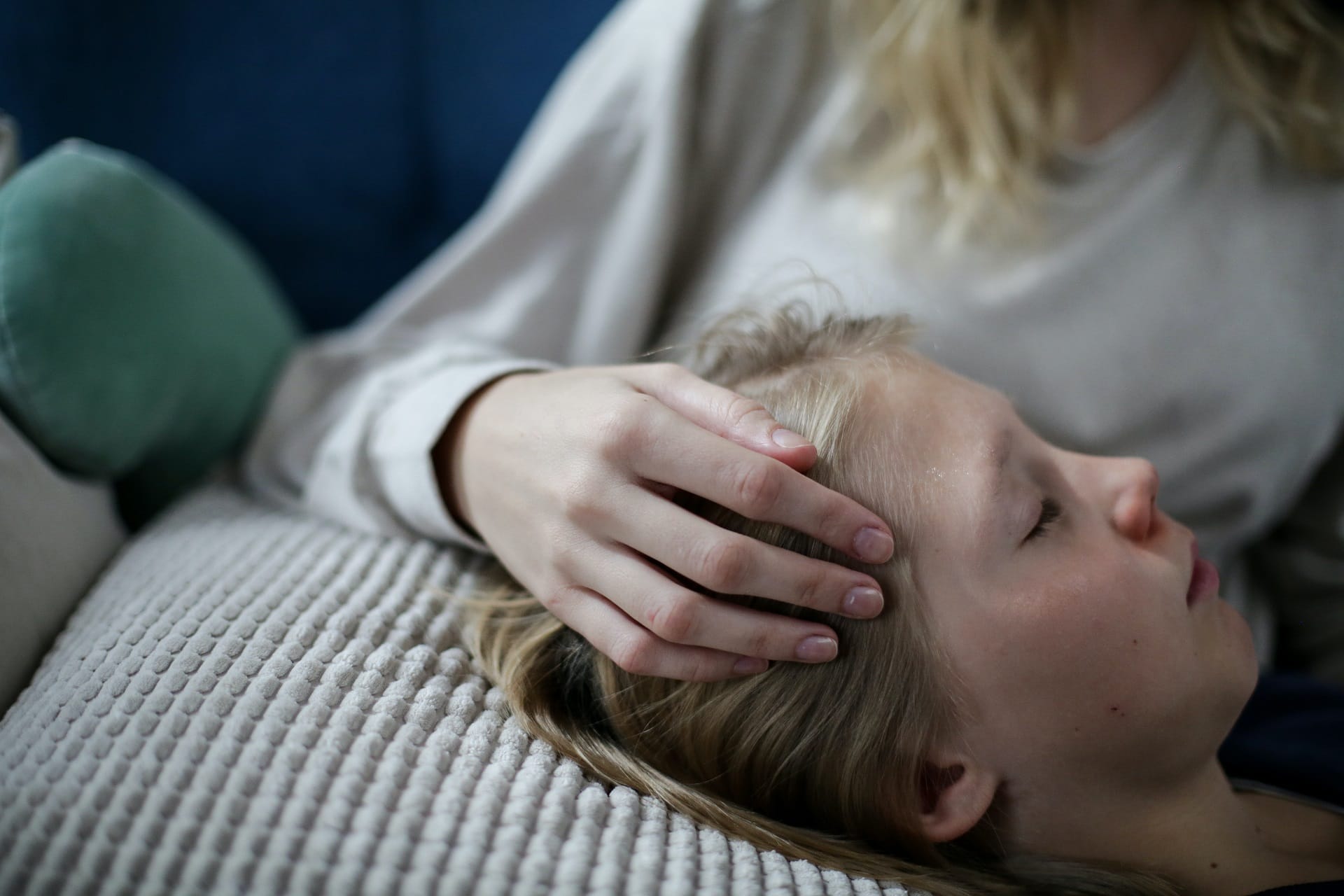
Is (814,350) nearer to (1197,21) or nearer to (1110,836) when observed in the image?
(1110,836)

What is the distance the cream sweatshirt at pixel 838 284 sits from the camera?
2.42ft

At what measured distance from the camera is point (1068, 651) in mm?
523

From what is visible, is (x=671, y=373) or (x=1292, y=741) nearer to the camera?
(x=671, y=373)

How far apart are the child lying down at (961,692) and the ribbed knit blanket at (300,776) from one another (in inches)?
1.5

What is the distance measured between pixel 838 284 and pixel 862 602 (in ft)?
1.16

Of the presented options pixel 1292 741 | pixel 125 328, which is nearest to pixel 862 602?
pixel 1292 741

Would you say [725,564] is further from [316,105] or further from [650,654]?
[316,105]

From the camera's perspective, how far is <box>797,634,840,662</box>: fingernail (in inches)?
19.8

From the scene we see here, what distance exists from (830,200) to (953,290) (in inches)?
5.4

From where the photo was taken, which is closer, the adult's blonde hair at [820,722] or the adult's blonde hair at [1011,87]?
the adult's blonde hair at [820,722]

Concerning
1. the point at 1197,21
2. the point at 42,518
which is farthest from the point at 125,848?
the point at 1197,21

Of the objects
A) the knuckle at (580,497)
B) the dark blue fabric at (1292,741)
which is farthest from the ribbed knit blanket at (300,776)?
the dark blue fabric at (1292,741)

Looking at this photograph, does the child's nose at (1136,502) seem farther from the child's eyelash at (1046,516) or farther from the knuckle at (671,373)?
the knuckle at (671,373)

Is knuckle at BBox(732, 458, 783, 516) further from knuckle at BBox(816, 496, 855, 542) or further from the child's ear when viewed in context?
the child's ear
